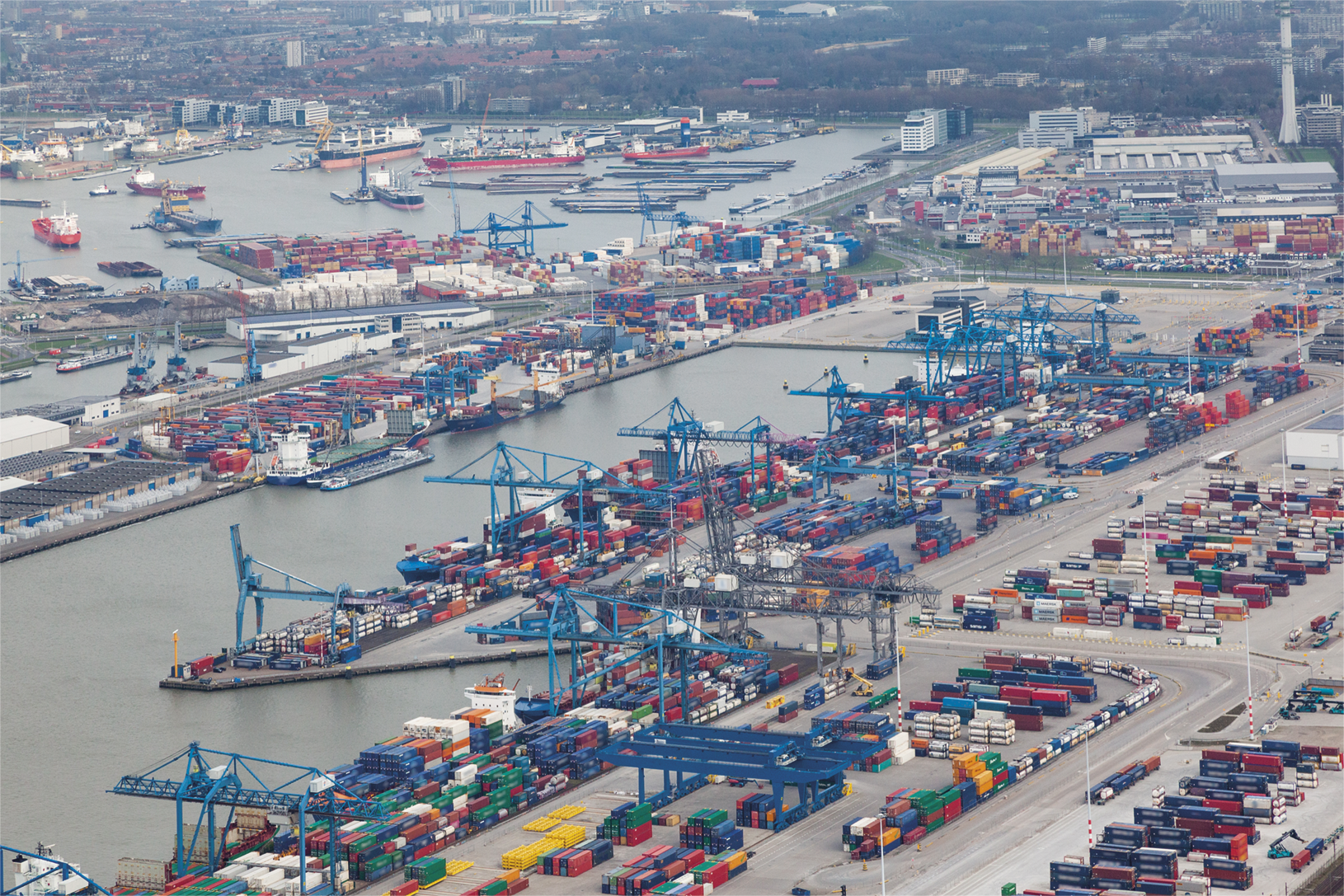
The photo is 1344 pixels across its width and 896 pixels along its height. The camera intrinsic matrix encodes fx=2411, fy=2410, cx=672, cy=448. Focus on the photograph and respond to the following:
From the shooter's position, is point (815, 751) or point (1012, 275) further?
point (1012, 275)

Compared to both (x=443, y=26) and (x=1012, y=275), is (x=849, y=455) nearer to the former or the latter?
(x=1012, y=275)

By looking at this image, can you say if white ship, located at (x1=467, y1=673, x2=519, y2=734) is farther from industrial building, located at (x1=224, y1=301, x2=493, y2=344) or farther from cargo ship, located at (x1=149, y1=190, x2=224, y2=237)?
cargo ship, located at (x1=149, y1=190, x2=224, y2=237)

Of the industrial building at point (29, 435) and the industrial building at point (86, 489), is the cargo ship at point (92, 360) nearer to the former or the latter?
the industrial building at point (29, 435)

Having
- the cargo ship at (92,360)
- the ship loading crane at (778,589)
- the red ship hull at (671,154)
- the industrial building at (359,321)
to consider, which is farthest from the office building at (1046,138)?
the ship loading crane at (778,589)

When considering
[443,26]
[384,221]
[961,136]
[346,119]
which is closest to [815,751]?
[384,221]

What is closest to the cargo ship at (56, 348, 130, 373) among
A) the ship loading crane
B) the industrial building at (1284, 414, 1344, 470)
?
the ship loading crane

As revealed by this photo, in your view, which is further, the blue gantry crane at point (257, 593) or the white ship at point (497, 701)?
the blue gantry crane at point (257, 593)

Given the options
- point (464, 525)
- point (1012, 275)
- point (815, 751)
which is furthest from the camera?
point (1012, 275)

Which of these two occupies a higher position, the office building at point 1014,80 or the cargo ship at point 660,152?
the office building at point 1014,80
